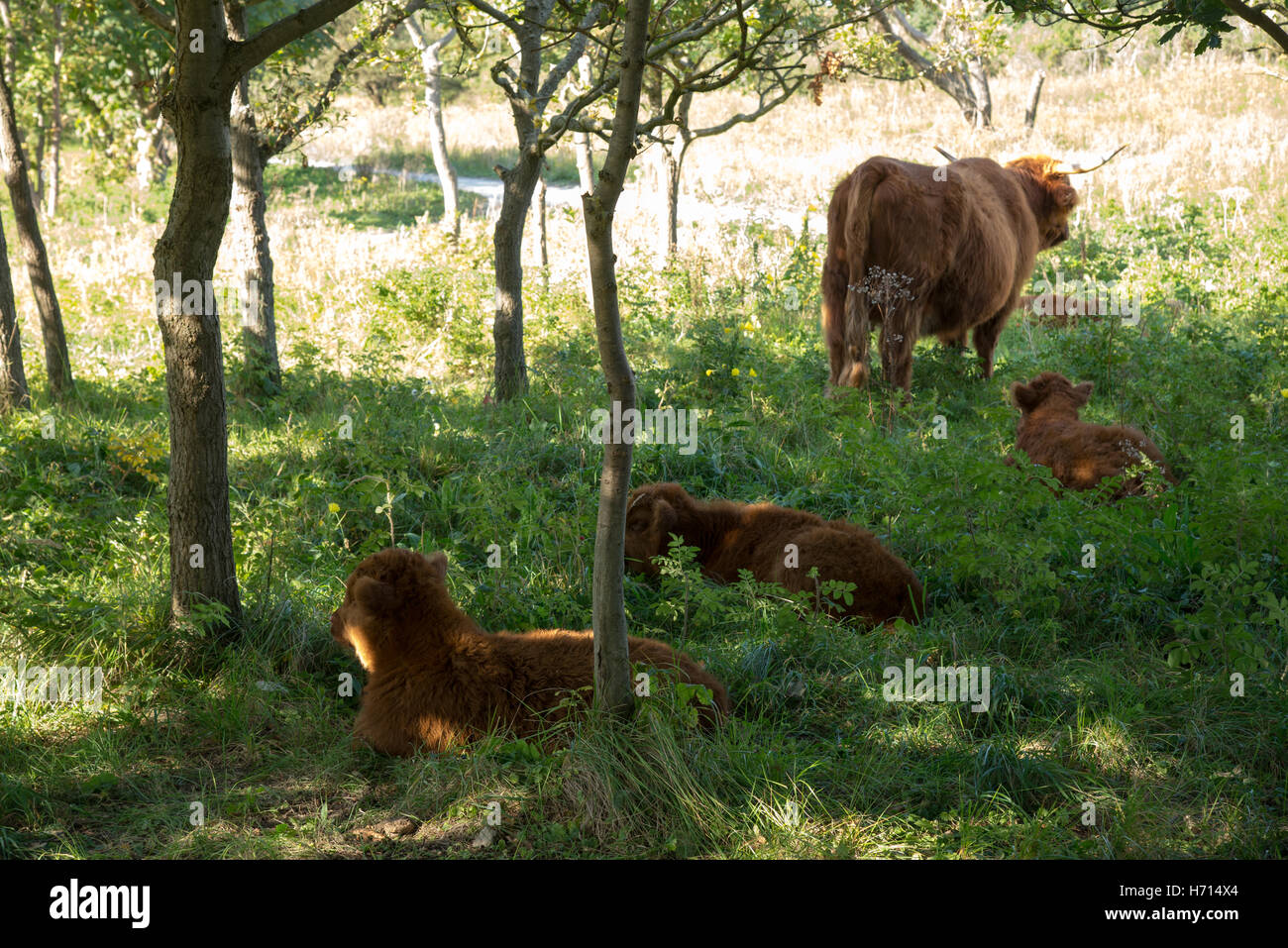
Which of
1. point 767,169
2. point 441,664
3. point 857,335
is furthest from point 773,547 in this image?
point 767,169

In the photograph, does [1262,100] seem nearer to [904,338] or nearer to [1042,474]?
[904,338]

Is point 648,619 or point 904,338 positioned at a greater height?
point 904,338

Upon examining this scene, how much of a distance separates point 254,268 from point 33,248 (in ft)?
5.23

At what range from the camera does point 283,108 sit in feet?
26.0

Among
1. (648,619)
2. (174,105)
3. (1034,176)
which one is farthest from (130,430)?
(1034,176)

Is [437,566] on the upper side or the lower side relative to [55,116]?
lower

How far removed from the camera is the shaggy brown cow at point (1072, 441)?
19.1 feet

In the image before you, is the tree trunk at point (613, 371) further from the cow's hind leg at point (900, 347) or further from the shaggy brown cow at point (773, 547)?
the cow's hind leg at point (900, 347)

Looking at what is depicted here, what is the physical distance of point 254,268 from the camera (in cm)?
821

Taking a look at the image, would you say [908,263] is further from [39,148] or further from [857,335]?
[39,148]

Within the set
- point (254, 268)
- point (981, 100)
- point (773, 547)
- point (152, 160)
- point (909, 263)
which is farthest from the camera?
point (152, 160)

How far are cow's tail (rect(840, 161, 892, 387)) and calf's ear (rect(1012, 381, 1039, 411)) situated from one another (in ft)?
3.88

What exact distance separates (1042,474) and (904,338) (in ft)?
10.8

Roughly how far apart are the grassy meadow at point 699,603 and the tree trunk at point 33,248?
0.43 meters
